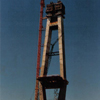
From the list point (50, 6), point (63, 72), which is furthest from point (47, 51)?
point (50, 6)

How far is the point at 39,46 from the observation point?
83.9m

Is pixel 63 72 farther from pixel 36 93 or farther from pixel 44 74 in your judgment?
pixel 36 93

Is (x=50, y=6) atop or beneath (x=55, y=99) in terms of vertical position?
atop

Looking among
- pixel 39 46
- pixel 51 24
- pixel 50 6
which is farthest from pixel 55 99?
pixel 39 46

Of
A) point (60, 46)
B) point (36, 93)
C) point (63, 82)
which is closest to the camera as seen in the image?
point (63, 82)

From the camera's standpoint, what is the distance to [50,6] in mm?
57812

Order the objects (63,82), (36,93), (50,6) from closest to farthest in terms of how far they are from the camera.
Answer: (63,82) < (50,6) < (36,93)

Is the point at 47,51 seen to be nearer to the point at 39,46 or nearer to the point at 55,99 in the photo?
the point at 55,99

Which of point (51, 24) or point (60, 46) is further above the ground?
point (51, 24)

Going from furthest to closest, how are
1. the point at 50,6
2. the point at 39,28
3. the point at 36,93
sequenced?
the point at 39,28 → the point at 36,93 → the point at 50,6

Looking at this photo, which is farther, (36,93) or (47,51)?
(36,93)

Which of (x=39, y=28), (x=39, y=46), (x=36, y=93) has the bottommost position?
(x=36, y=93)

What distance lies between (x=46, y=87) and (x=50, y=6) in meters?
19.0

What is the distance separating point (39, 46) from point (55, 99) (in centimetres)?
3036
